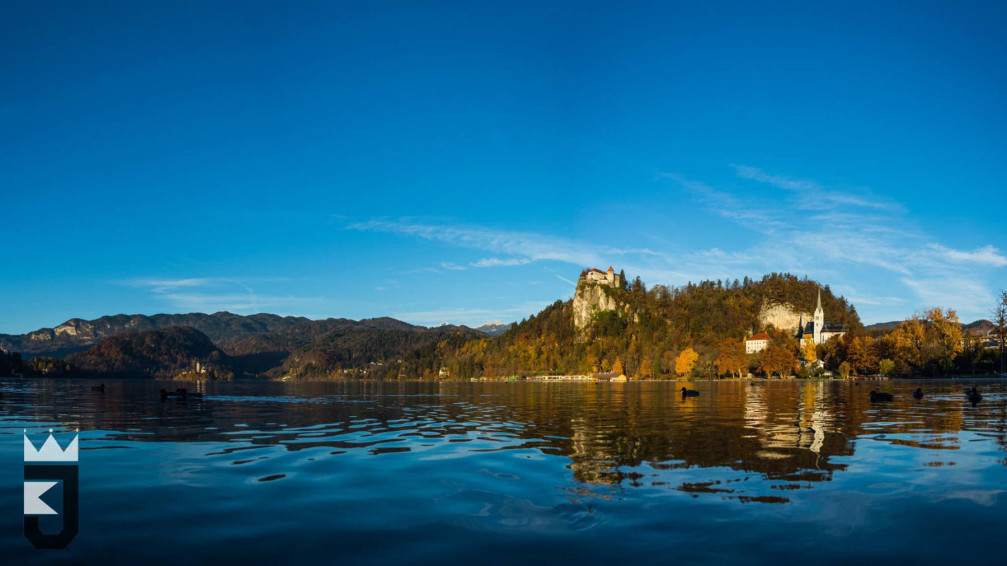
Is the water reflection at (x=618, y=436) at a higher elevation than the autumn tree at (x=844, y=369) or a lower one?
higher

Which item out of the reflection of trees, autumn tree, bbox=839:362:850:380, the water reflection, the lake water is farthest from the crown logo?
autumn tree, bbox=839:362:850:380

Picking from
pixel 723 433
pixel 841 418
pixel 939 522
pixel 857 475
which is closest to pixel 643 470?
pixel 857 475

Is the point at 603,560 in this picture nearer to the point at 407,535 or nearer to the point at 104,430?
the point at 407,535

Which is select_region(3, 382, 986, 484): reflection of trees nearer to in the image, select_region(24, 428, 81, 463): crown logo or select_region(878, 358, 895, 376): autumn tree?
select_region(24, 428, 81, 463): crown logo

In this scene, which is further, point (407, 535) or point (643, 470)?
point (643, 470)

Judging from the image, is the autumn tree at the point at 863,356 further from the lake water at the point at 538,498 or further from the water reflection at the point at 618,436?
the lake water at the point at 538,498

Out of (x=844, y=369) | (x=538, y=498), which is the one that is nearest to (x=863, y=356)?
(x=844, y=369)

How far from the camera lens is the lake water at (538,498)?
11227mm

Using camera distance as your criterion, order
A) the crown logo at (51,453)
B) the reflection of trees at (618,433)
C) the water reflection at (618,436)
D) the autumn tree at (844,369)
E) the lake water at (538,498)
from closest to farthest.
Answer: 1. the lake water at (538,498)
2. the water reflection at (618,436)
3. the reflection of trees at (618,433)
4. the crown logo at (51,453)
5. the autumn tree at (844,369)

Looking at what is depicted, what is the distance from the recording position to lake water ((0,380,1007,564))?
36.8 ft

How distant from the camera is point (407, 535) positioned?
12.3 meters

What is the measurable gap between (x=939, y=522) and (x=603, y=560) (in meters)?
8.18

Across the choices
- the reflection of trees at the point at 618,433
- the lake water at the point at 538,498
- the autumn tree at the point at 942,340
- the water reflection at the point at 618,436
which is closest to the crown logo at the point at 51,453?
the lake water at the point at 538,498

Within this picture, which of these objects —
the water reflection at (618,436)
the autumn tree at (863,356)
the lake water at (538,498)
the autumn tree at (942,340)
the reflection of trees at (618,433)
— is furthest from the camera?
the autumn tree at (863,356)
